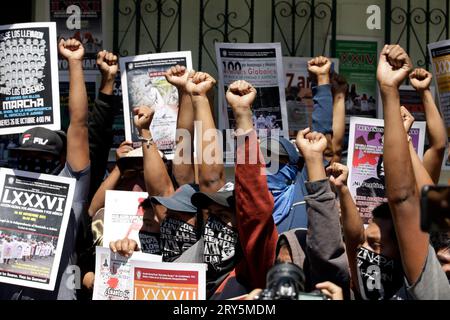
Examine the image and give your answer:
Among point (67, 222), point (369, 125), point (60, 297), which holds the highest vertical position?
point (369, 125)

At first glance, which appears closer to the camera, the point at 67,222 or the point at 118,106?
the point at 67,222

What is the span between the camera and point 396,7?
711 cm

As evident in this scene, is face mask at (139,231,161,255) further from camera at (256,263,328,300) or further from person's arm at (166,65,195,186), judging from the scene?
camera at (256,263,328,300)

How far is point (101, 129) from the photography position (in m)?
5.55

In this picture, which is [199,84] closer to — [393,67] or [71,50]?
[71,50]

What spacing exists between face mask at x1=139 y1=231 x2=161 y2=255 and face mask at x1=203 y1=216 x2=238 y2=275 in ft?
1.82

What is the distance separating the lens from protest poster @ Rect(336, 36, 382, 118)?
695 cm

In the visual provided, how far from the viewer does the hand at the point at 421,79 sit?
5.20 metres

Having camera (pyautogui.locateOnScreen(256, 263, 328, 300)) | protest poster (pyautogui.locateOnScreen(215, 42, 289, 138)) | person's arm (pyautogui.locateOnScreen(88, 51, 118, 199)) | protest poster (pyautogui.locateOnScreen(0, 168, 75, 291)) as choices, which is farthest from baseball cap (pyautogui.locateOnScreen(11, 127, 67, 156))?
camera (pyautogui.locateOnScreen(256, 263, 328, 300))

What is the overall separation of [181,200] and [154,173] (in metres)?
0.33

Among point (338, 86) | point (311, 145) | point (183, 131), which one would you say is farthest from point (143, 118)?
point (311, 145)

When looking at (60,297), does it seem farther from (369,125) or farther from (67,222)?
(369,125)
